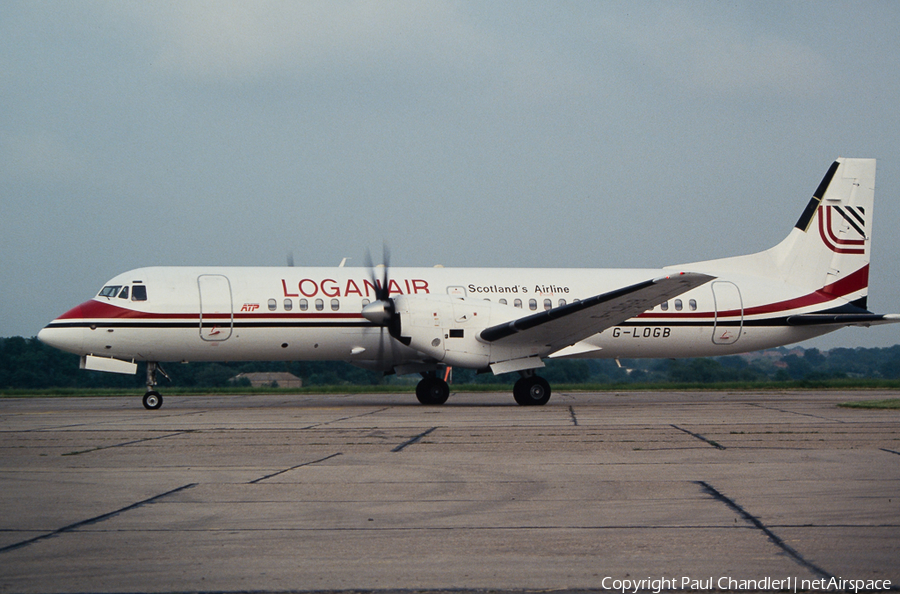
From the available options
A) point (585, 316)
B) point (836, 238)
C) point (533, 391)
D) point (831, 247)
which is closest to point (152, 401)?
point (533, 391)

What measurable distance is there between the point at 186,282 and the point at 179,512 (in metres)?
13.8

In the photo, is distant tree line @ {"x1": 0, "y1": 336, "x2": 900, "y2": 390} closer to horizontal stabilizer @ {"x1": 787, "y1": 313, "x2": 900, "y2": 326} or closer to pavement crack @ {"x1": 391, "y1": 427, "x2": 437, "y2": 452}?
horizontal stabilizer @ {"x1": 787, "y1": 313, "x2": 900, "y2": 326}

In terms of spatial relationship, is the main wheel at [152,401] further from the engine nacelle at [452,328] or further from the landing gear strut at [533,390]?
the landing gear strut at [533,390]

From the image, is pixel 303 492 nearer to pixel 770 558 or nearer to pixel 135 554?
pixel 135 554

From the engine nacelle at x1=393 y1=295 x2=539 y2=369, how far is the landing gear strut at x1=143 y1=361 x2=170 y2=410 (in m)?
6.32

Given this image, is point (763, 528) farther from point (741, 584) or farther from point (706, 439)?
point (706, 439)

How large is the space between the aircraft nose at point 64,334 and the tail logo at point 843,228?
798 inches

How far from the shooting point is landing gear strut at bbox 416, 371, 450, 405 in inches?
808

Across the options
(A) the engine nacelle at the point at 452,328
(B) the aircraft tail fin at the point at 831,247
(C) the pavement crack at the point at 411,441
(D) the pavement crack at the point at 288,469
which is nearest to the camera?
(D) the pavement crack at the point at 288,469

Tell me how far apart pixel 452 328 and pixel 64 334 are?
938 cm

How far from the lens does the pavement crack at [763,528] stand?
4.67 m

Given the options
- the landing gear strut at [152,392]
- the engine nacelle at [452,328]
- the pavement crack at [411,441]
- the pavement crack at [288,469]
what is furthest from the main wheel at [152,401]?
the pavement crack at [288,469]

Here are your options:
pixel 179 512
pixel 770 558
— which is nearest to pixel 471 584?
pixel 770 558

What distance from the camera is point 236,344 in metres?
19.3
